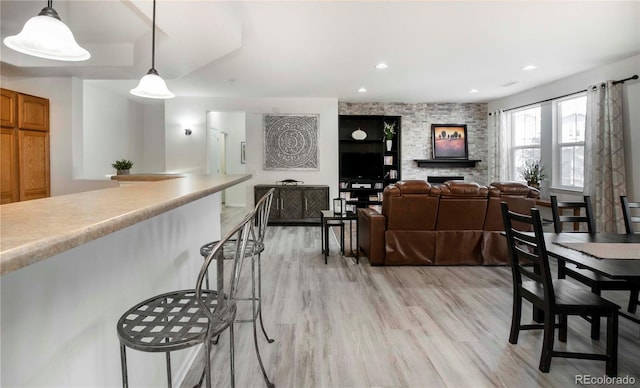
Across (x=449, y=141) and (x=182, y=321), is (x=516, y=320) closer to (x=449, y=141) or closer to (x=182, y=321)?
(x=182, y=321)

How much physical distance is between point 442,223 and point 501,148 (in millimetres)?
4037

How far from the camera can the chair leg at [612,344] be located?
1874mm

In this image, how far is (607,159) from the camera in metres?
4.50

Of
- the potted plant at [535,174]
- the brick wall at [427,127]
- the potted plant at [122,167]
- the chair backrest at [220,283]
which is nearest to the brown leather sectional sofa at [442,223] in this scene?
the potted plant at [535,174]

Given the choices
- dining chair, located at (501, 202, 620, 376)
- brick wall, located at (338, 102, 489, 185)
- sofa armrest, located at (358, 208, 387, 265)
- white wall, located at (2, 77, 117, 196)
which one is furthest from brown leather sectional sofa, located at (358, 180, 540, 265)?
brick wall, located at (338, 102, 489, 185)

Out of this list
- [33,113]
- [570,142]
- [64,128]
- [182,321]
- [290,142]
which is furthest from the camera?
[290,142]

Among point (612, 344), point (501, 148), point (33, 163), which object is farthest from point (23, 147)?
point (501, 148)

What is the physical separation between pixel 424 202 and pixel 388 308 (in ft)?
4.71

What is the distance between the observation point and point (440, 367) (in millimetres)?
2033

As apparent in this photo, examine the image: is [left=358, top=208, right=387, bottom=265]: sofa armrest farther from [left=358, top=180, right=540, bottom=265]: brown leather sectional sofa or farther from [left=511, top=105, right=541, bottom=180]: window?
[left=511, top=105, right=541, bottom=180]: window

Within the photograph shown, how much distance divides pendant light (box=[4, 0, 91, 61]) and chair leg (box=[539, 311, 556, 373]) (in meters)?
3.09

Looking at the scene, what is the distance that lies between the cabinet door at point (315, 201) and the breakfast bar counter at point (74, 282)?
5.11 meters

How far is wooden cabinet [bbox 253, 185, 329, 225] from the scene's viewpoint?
22.2 feet

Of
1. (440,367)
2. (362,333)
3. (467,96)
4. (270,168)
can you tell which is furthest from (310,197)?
(440,367)
